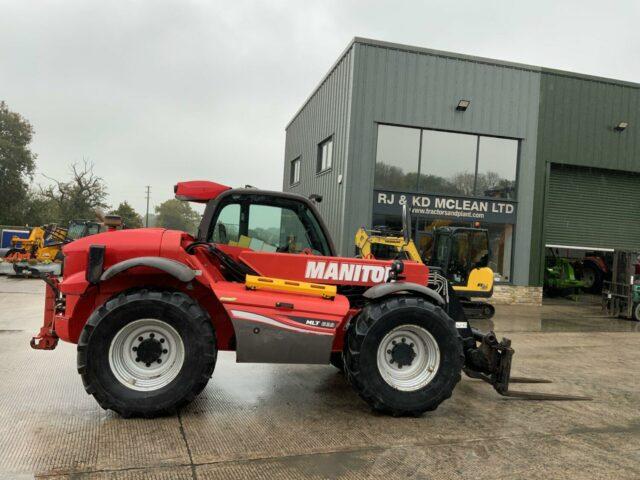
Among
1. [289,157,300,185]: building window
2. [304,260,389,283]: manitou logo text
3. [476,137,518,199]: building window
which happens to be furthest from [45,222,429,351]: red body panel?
[289,157,300,185]: building window

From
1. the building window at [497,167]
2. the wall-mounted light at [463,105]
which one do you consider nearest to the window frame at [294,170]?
the wall-mounted light at [463,105]

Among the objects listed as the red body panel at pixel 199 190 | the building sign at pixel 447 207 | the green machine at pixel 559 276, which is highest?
the building sign at pixel 447 207

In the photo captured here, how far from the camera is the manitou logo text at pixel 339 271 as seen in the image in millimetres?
4832

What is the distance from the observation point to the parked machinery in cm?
1321

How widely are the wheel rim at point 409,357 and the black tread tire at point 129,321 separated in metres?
1.58

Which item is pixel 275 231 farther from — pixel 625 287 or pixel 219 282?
pixel 625 287

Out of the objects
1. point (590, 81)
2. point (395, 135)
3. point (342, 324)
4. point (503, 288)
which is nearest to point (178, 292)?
point (342, 324)

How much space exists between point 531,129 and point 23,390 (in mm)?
14830

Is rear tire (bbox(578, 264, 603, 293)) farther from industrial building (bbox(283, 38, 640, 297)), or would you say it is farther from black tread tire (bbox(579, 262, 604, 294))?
industrial building (bbox(283, 38, 640, 297))

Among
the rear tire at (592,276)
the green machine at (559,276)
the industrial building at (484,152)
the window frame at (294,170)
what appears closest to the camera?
the industrial building at (484,152)

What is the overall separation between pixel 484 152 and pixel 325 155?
4.99 m

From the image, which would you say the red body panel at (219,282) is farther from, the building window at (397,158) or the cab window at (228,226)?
the building window at (397,158)

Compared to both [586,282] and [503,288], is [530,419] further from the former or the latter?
[586,282]

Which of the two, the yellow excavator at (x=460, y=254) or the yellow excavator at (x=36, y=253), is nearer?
the yellow excavator at (x=460, y=254)
